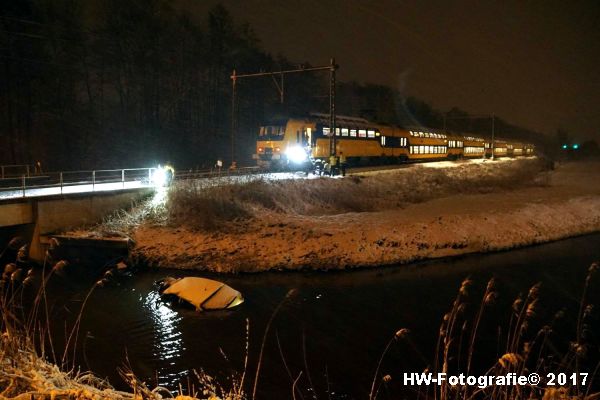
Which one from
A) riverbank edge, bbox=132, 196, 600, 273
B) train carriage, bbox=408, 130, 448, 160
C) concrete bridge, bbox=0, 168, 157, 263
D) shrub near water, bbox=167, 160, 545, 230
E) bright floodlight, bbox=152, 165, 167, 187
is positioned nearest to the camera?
concrete bridge, bbox=0, 168, 157, 263

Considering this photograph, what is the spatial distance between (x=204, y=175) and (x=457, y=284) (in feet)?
55.4

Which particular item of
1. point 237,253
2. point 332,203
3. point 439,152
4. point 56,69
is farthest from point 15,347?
point 439,152

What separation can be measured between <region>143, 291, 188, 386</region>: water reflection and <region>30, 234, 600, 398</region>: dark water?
3cm

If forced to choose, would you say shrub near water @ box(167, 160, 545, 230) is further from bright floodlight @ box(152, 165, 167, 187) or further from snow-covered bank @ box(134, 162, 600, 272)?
bright floodlight @ box(152, 165, 167, 187)

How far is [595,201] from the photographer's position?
33.8 m

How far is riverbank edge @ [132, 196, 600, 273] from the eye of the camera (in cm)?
1936

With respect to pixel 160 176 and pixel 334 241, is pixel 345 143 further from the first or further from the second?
pixel 334 241

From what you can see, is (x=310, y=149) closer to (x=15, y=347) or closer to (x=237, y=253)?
(x=237, y=253)

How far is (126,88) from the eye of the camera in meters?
40.6

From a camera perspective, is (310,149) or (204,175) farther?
(310,149)

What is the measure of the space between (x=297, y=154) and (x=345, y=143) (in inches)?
225

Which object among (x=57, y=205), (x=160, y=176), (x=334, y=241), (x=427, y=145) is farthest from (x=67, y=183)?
(x=427, y=145)

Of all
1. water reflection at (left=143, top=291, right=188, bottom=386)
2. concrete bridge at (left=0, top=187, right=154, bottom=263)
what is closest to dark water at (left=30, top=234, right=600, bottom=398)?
water reflection at (left=143, top=291, right=188, bottom=386)

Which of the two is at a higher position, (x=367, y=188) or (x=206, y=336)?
(x=367, y=188)
